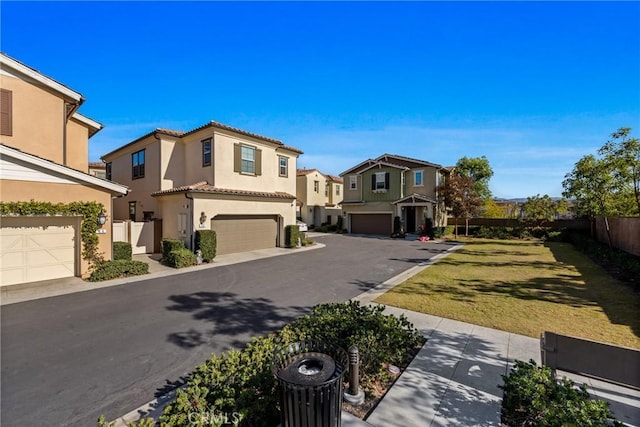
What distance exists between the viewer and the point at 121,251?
12.1 m

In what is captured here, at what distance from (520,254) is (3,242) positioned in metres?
23.1

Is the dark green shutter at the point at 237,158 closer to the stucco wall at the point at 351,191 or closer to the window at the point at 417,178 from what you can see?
the stucco wall at the point at 351,191

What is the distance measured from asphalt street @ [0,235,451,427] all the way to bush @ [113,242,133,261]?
10.3 feet

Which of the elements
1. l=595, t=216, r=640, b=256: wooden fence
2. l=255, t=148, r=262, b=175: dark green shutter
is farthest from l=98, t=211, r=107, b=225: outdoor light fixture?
l=595, t=216, r=640, b=256: wooden fence

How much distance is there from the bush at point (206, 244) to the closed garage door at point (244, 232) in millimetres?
1437

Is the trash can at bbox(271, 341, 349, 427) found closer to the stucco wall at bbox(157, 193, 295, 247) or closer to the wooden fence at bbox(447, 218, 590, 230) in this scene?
the stucco wall at bbox(157, 193, 295, 247)

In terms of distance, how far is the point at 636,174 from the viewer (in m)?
13.7

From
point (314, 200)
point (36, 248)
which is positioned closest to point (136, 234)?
point (36, 248)

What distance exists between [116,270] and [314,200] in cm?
2635

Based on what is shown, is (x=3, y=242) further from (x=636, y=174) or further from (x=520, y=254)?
(x=636, y=174)

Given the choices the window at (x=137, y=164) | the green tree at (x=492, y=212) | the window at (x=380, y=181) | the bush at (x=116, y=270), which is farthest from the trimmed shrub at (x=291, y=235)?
the green tree at (x=492, y=212)

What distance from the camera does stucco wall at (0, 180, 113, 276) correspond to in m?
8.73

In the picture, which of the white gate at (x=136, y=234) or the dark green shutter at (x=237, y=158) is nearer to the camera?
the white gate at (x=136, y=234)

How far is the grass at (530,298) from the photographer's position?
6.06 metres
